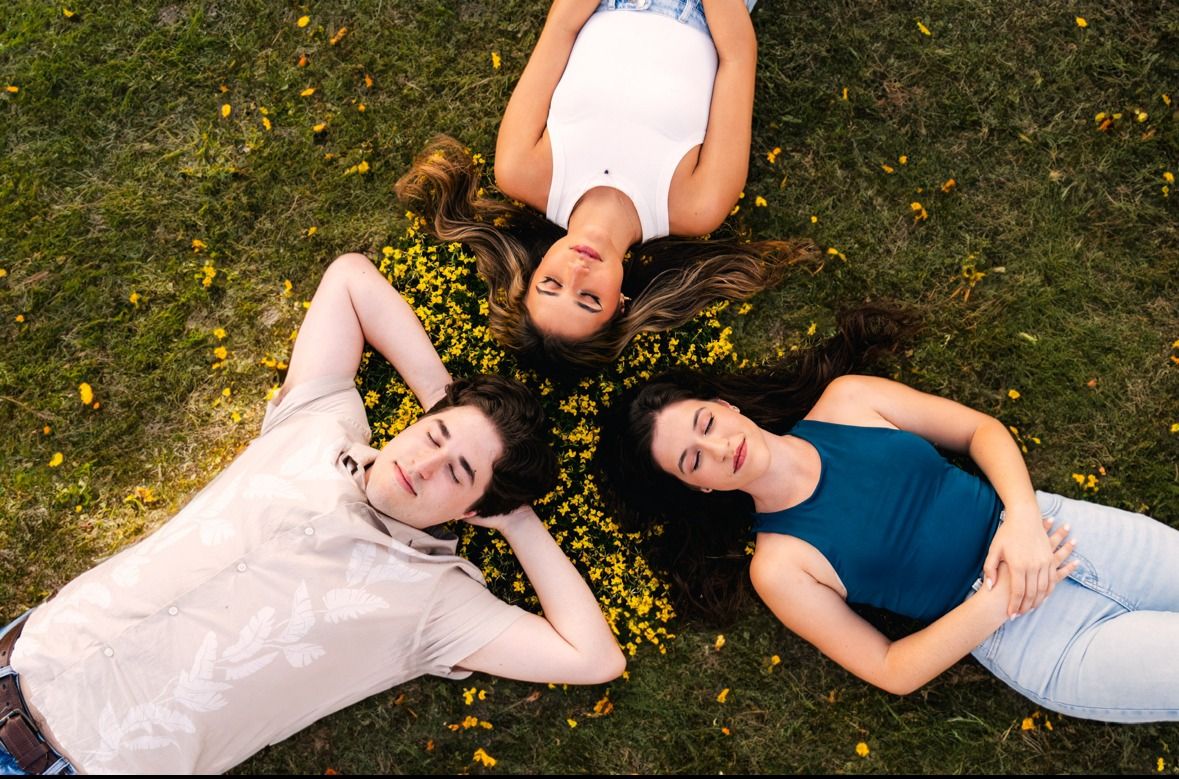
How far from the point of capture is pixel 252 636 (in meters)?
3.85

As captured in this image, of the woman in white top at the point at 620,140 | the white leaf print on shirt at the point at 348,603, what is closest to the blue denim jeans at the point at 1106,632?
the woman in white top at the point at 620,140

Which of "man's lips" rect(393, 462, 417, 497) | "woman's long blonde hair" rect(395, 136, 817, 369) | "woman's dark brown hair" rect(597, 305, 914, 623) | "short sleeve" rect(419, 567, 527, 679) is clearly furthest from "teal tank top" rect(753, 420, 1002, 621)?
"man's lips" rect(393, 462, 417, 497)

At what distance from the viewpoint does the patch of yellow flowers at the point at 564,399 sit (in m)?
5.02

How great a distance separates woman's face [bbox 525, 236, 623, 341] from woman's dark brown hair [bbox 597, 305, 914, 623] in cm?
81

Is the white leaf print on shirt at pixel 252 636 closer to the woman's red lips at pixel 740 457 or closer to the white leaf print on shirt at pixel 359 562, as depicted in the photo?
the white leaf print on shirt at pixel 359 562

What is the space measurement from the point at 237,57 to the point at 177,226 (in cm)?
125

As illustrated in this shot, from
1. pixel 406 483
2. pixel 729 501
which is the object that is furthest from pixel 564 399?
pixel 406 483

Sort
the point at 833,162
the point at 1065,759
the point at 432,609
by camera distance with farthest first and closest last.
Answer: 1. the point at 833,162
2. the point at 1065,759
3. the point at 432,609

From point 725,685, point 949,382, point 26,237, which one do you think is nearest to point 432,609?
point 725,685

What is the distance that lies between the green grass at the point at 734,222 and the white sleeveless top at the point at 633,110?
0.90m

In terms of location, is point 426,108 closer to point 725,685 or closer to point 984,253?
point 984,253

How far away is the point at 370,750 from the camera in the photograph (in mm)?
5020

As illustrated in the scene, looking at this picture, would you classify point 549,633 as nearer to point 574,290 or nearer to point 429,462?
point 429,462

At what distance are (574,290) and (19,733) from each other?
11.6 ft
